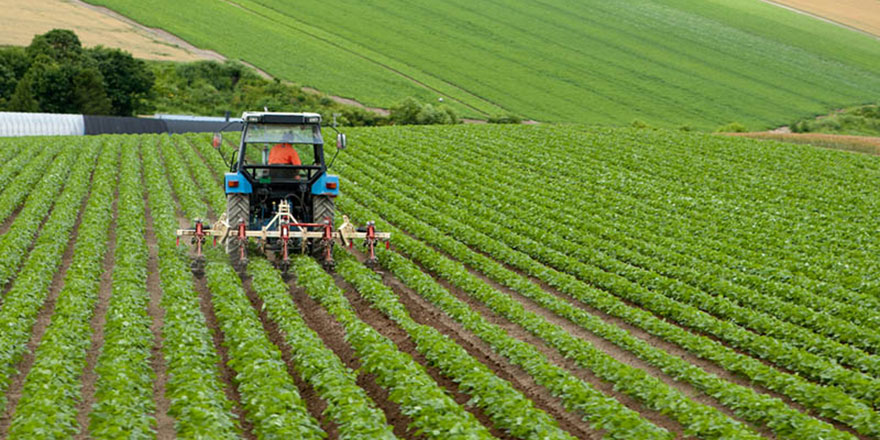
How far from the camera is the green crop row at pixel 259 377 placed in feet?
27.4

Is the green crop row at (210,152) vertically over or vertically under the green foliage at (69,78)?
over

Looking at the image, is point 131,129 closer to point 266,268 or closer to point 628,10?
point 266,268

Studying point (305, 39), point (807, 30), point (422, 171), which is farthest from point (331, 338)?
point (807, 30)

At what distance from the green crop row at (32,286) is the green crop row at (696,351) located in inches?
279

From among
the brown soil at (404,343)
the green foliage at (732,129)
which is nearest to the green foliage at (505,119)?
the green foliage at (732,129)

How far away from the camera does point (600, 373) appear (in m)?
10.9

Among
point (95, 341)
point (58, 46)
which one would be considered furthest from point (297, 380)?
point (58, 46)

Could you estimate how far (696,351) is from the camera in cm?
1240

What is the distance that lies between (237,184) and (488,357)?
24.6 feet

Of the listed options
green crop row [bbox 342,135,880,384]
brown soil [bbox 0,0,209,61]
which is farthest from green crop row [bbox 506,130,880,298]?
brown soil [bbox 0,0,209,61]

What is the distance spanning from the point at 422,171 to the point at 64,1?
5706 cm

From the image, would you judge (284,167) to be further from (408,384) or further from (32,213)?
(408,384)

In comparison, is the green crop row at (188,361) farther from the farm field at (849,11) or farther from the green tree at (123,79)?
the farm field at (849,11)

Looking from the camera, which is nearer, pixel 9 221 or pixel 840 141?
pixel 9 221
